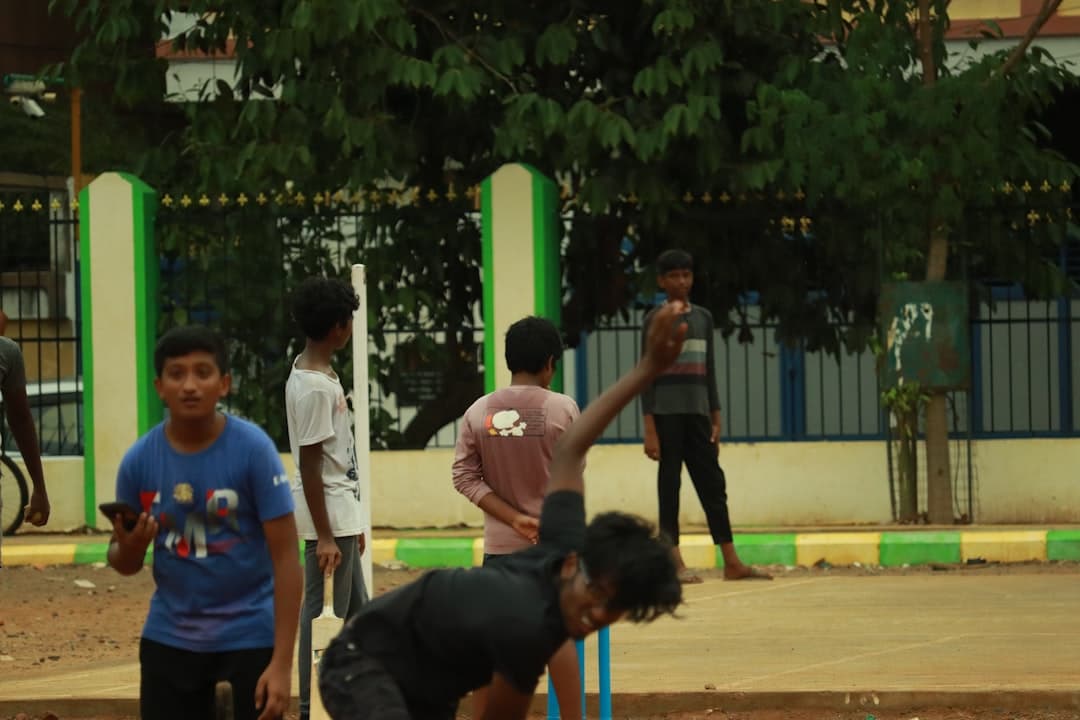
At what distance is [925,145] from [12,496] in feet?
22.1

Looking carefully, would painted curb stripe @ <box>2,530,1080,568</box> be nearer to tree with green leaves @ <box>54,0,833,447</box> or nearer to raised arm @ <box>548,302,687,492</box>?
tree with green leaves @ <box>54,0,833,447</box>

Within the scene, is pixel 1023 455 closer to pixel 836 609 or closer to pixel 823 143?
pixel 823 143

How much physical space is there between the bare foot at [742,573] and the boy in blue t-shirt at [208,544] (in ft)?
22.4

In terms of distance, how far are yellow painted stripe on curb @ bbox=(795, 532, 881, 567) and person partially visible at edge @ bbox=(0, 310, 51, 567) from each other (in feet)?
19.6

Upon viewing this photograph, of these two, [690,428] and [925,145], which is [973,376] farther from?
[690,428]

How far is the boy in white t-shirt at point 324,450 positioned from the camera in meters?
6.71

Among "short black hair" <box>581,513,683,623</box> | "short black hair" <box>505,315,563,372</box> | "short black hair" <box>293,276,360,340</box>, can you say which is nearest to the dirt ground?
"short black hair" <box>505,315,563,372</box>

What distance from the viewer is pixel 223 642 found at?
15.9ft

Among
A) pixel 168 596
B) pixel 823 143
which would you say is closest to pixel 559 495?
pixel 168 596

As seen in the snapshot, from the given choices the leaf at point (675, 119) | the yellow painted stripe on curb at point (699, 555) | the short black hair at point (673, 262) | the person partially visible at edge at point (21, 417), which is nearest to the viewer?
the person partially visible at edge at point (21, 417)

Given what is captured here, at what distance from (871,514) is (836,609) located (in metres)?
3.62

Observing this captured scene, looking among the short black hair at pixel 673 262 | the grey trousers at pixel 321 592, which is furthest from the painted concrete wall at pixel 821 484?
the grey trousers at pixel 321 592

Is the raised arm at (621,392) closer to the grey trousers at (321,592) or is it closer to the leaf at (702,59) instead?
the grey trousers at (321,592)

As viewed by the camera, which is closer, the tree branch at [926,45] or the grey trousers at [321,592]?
→ the grey trousers at [321,592]
